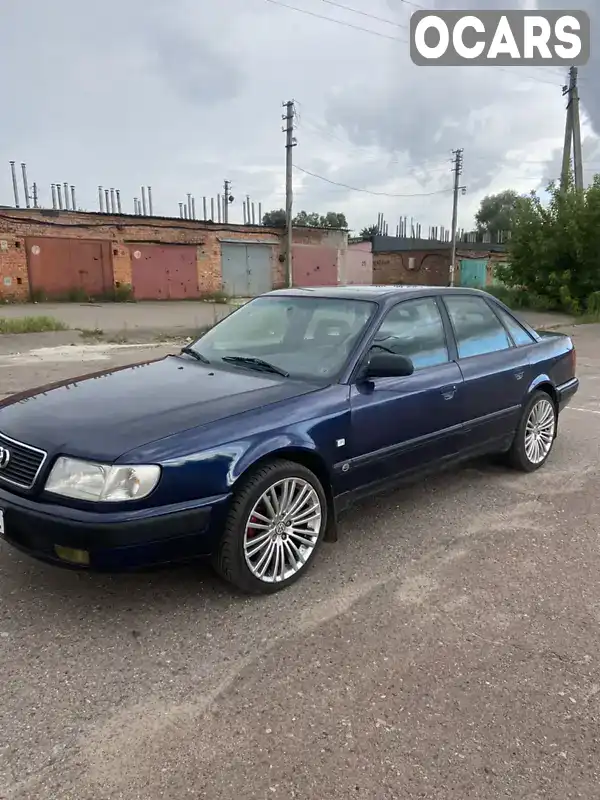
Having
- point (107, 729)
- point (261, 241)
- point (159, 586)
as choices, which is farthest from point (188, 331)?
point (261, 241)

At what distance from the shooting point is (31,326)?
14.8 meters

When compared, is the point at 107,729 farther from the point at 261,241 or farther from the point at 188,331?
the point at 261,241

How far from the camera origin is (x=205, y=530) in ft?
9.27

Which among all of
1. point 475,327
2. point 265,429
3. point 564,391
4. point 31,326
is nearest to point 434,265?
point 31,326

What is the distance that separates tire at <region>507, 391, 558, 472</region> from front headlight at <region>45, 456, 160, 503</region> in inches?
126

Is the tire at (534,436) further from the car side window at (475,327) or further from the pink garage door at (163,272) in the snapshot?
the pink garage door at (163,272)

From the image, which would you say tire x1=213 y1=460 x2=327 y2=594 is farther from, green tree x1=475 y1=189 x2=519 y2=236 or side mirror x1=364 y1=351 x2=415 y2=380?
green tree x1=475 y1=189 x2=519 y2=236

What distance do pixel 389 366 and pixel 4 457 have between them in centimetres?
201

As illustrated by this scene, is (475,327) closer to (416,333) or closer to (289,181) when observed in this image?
(416,333)

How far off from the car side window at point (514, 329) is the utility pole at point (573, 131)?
2068 centimetres

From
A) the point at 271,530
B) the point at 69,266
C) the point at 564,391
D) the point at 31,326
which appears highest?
the point at 69,266

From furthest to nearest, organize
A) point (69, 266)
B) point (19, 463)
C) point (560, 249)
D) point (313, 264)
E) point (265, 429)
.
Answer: point (313, 264) → point (69, 266) → point (560, 249) → point (265, 429) → point (19, 463)

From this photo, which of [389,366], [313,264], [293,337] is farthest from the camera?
[313,264]

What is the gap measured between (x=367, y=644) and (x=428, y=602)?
493 mm
